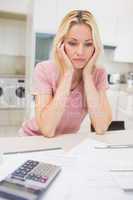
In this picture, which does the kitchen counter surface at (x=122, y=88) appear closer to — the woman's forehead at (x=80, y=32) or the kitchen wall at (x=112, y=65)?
the kitchen wall at (x=112, y=65)

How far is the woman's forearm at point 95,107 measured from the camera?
112 centimetres

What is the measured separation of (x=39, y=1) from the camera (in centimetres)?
260

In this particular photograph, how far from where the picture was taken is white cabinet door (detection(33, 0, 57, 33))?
8.55 feet

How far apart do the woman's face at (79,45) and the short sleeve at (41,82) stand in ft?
0.45

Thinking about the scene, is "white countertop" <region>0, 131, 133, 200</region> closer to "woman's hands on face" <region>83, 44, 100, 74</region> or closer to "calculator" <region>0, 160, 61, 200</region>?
"calculator" <region>0, 160, 61, 200</region>

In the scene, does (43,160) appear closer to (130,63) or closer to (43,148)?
(43,148)

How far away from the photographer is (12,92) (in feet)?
9.31

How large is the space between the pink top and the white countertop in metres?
0.10

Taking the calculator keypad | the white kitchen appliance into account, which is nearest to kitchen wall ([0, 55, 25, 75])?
the white kitchen appliance

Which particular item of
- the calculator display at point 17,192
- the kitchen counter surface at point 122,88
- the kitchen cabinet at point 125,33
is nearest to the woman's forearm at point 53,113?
the calculator display at point 17,192

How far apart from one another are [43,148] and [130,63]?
283 centimetres

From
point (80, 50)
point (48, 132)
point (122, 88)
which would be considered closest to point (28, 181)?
point (48, 132)

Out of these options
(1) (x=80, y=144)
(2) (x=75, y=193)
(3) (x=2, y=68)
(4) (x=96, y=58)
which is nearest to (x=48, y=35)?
(3) (x=2, y=68)

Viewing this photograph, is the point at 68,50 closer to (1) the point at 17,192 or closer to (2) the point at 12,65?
(1) the point at 17,192
